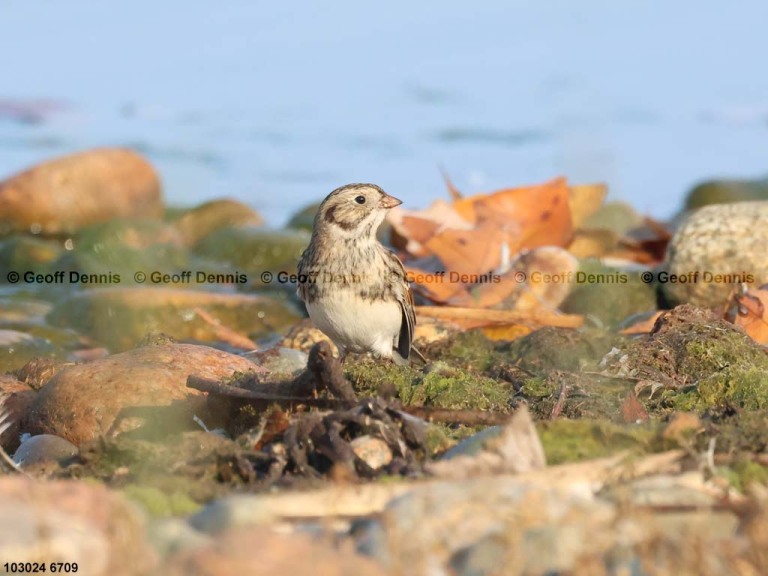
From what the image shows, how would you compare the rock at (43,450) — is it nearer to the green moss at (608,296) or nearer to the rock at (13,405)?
the rock at (13,405)

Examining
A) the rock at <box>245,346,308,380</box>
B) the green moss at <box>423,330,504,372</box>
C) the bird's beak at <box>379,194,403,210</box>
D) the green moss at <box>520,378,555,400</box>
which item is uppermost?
the bird's beak at <box>379,194,403,210</box>

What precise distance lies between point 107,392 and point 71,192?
9134 mm

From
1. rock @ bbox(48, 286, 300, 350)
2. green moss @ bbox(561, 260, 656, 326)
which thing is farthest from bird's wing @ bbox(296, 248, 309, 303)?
green moss @ bbox(561, 260, 656, 326)

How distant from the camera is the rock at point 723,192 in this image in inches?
539

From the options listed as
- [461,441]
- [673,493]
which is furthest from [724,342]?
[673,493]

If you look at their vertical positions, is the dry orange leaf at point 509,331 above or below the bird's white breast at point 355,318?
below

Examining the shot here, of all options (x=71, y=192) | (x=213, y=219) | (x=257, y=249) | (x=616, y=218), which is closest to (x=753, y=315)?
(x=616, y=218)

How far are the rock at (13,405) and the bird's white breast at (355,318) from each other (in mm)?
1711

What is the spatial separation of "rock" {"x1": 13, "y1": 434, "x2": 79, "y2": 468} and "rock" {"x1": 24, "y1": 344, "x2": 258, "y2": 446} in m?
0.14

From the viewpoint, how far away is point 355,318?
6992mm

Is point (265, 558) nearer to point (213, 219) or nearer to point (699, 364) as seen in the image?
point (699, 364)

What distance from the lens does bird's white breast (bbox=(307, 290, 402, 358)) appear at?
697cm

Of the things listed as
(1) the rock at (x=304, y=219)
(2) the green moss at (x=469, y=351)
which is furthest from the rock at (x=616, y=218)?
(2) the green moss at (x=469, y=351)

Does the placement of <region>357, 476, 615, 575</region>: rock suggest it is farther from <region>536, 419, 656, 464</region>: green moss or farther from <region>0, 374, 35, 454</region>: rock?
<region>0, 374, 35, 454</region>: rock
